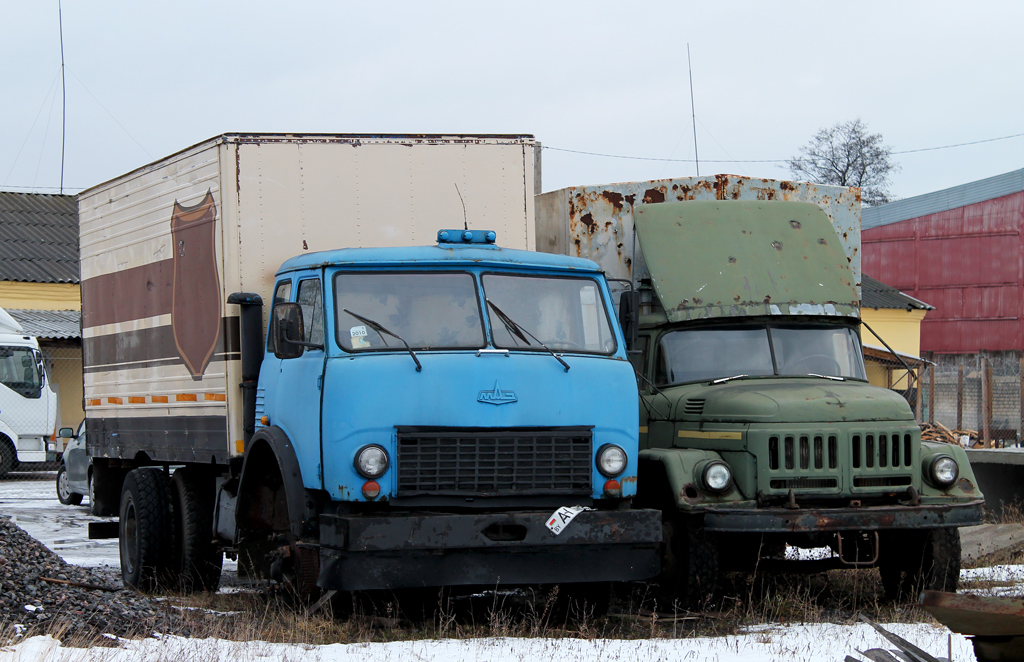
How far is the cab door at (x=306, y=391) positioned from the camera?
764 centimetres

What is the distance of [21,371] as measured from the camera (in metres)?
24.7

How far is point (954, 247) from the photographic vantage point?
40.4 metres

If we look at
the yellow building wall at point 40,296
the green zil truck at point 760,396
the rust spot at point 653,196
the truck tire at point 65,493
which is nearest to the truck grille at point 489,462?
the green zil truck at point 760,396

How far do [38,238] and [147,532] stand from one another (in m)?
25.2

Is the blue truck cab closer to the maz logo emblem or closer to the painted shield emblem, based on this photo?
the maz logo emblem

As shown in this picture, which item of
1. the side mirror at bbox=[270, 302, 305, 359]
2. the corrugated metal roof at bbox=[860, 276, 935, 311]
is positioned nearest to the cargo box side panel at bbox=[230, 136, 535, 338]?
the side mirror at bbox=[270, 302, 305, 359]

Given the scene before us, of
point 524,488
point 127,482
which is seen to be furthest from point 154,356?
point 524,488

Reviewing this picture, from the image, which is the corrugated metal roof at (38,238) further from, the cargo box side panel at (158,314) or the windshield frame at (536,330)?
the windshield frame at (536,330)

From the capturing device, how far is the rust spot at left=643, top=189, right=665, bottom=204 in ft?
37.0

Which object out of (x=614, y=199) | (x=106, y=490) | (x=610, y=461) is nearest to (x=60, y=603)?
(x=610, y=461)

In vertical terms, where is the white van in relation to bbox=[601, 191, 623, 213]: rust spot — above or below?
below

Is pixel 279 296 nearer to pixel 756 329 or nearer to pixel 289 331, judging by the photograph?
pixel 289 331

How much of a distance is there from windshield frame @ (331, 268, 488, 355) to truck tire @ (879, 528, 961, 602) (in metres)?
3.85

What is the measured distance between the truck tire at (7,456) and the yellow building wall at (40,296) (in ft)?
22.1
